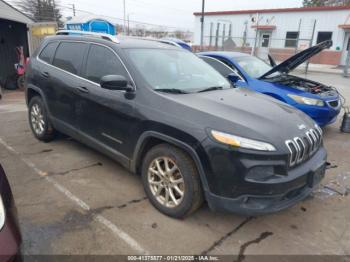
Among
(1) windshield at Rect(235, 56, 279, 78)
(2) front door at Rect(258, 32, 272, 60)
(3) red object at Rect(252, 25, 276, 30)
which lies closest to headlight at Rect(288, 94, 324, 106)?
(1) windshield at Rect(235, 56, 279, 78)

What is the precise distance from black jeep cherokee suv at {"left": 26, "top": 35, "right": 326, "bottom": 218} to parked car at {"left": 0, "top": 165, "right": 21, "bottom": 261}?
4.65 ft

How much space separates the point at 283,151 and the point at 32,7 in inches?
1927

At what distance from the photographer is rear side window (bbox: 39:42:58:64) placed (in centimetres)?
458

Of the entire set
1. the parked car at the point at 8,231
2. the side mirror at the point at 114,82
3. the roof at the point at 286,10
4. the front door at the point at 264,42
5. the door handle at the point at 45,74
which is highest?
the roof at the point at 286,10

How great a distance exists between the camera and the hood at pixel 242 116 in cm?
256

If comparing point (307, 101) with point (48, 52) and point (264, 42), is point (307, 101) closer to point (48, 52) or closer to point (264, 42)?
point (48, 52)

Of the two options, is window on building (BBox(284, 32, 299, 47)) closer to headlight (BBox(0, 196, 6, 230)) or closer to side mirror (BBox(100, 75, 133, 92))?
side mirror (BBox(100, 75, 133, 92))

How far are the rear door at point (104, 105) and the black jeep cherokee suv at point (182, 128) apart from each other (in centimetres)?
1

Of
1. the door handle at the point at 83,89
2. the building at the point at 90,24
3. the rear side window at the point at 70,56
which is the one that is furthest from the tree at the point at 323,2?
the door handle at the point at 83,89

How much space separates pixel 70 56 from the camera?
420cm

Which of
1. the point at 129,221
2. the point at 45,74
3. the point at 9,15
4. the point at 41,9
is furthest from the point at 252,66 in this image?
the point at 41,9

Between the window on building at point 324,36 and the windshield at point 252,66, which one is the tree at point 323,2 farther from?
the windshield at point 252,66

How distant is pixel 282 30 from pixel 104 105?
83.7 ft

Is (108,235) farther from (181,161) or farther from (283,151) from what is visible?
(283,151)
